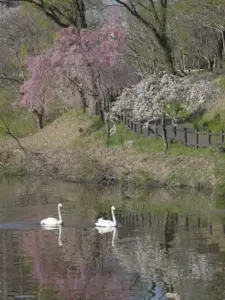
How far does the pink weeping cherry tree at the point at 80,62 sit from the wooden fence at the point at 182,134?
11.9ft

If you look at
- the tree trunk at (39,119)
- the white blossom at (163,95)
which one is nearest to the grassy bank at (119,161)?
the white blossom at (163,95)

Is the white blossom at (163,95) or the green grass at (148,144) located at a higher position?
the white blossom at (163,95)

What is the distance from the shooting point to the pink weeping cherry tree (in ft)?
180

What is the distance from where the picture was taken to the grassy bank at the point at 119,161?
4044cm

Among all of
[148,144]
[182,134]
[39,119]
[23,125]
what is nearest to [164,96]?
[182,134]

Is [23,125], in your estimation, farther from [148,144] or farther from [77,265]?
[77,265]

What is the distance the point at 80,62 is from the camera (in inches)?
2143

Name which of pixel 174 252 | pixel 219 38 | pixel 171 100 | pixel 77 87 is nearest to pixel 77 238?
pixel 174 252

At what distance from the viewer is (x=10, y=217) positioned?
33281 millimetres

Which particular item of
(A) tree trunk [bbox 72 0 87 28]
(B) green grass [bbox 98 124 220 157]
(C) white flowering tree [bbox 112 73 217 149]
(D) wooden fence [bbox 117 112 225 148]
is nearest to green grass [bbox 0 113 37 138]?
(A) tree trunk [bbox 72 0 87 28]

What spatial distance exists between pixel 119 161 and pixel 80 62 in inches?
473

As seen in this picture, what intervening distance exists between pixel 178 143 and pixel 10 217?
14767 millimetres

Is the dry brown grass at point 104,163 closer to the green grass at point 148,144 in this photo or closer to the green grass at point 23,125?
the green grass at point 148,144

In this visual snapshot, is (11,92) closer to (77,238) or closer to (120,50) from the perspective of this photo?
(120,50)
